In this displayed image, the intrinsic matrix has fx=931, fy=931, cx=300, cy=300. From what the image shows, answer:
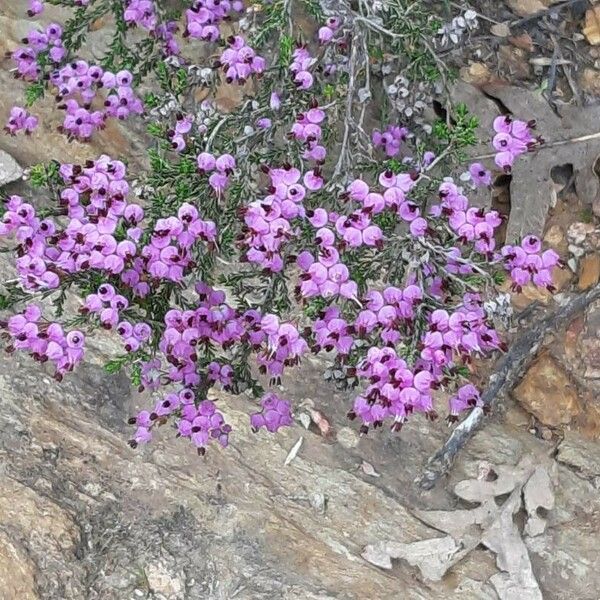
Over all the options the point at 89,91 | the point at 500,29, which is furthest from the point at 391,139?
the point at 500,29

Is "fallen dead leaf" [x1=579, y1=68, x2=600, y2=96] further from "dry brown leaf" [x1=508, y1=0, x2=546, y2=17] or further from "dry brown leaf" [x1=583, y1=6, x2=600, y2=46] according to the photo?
"dry brown leaf" [x1=508, y1=0, x2=546, y2=17]

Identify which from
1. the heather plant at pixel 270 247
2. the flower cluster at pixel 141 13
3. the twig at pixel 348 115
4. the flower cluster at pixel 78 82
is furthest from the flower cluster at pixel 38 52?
the twig at pixel 348 115

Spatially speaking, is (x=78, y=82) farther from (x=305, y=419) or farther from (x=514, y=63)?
(x=514, y=63)

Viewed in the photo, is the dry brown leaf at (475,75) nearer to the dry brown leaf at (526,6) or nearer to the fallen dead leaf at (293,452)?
the dry brown leaf at (526,6)

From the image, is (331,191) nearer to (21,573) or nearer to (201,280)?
(201,280)

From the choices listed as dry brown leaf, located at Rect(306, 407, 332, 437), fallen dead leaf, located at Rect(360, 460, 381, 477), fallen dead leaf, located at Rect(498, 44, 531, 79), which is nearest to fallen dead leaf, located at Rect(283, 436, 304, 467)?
dry brown leaf, located at Rect(306, 407, 332, 437)
